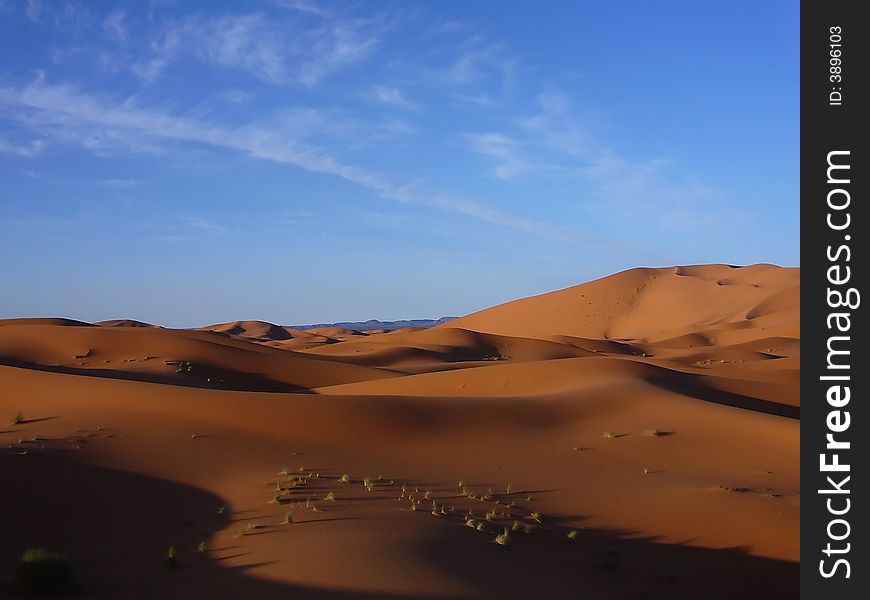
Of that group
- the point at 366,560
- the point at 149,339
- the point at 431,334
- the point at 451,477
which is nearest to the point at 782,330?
the point at 431,334

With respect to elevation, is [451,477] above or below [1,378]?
below

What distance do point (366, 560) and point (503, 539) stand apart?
2213 millimetres

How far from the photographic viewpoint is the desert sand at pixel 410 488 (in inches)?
291

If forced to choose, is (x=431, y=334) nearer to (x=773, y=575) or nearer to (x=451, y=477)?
(x=451, y=477)

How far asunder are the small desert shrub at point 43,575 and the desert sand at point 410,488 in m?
0.24

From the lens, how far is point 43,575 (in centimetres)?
661

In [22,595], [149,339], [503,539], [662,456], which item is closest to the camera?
[22,595]

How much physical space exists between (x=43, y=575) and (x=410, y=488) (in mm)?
5913

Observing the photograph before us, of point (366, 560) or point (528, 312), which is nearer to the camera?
point (366, 560)

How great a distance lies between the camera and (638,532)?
10.3 m

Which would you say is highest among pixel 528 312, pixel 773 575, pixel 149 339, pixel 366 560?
pixel 528 312
